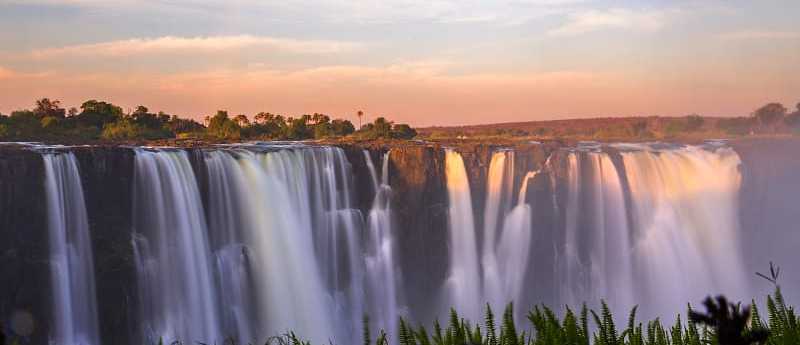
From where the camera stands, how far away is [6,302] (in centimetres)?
2084

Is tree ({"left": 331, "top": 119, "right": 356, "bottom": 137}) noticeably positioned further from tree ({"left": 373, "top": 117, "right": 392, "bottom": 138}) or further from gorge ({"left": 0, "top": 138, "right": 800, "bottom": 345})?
gorge ({"left": 0, "top": 138, "right": 800, "bottom": 345})

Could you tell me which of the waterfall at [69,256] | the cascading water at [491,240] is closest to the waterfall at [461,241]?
the cascading water at [491,240]

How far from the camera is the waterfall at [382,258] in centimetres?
3197

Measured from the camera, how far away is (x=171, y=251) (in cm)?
2394

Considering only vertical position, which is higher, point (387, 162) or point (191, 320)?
point (387, 162)

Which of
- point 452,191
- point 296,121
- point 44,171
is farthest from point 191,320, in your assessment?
point 296,121

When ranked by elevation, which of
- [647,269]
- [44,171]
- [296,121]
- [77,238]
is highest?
[296,121]

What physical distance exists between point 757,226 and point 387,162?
20584 millimetres

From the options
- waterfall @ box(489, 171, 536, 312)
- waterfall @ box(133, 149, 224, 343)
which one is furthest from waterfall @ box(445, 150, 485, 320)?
waterfall @ box(133, 149, 224, 343)

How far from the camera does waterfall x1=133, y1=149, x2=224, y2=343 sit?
23562 millimetres

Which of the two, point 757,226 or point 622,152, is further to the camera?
point 757,226

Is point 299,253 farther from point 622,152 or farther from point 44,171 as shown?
point 622,152

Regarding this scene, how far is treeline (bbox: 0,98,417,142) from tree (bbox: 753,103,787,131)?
32885mm

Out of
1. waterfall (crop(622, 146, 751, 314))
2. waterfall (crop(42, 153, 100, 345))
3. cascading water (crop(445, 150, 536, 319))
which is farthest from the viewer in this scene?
waterfall (crop(622, 146, 751, 314))
